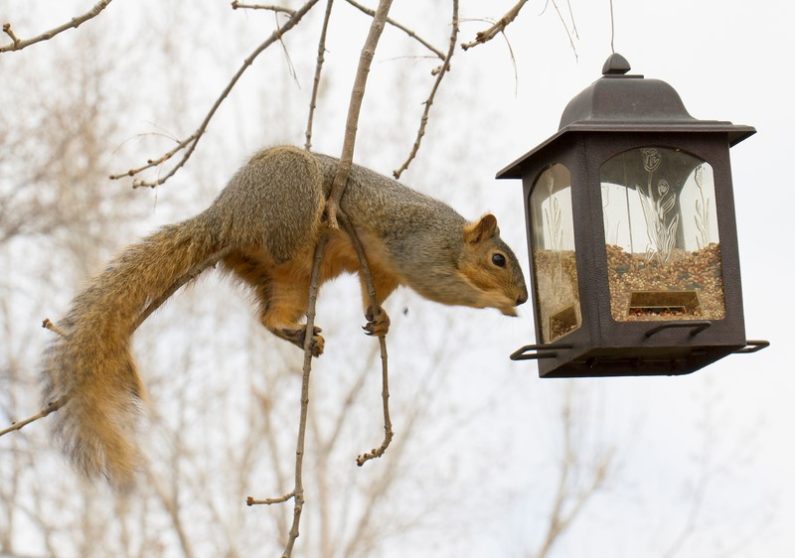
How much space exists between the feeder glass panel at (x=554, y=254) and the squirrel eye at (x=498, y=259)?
1.33 ft

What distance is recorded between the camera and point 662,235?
324cm

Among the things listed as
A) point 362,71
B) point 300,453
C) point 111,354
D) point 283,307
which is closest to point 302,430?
point 300,453

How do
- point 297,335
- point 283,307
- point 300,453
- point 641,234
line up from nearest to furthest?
point 300,453 < point 641,234 < point 297,335 < point 283,307

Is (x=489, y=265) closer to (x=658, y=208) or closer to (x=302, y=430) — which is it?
(x=658, y=208)

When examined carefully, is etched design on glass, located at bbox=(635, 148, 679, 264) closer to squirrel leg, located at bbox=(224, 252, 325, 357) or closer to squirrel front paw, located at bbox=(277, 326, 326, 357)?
squirrel front paw, located at bbox=(277, 326, 326, 357)

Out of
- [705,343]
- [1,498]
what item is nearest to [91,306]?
[705,343]

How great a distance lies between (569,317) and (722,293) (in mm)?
341

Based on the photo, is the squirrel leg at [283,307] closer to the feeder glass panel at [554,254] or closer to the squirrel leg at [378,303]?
the squirrel leg at [378,303]

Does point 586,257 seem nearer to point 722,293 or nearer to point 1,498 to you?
point 722,293

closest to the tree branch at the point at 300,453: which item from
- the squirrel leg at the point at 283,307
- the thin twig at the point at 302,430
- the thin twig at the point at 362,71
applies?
the thin twig at the point at 302,430

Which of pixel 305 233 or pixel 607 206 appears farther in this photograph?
pixel 305 233

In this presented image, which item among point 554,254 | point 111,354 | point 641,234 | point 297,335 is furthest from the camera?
point 297,335

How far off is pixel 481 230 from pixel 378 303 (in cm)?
36

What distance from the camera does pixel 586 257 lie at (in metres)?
3.15
